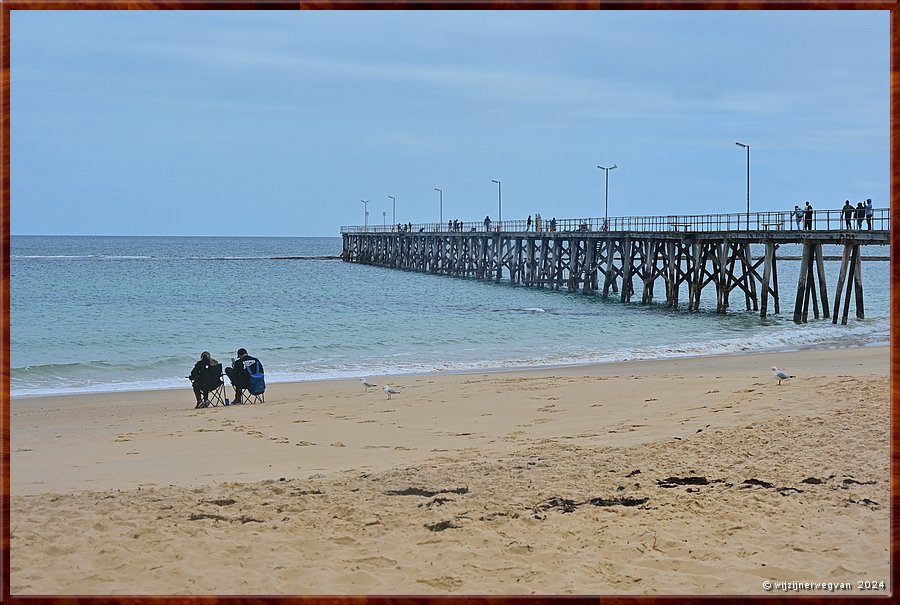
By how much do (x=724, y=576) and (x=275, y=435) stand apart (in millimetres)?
6372

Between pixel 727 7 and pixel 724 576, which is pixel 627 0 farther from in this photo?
pixel 724 576

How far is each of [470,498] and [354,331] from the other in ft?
69.3

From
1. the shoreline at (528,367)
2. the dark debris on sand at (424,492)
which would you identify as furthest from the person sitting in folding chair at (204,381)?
the dark debris on sand at (424,492)

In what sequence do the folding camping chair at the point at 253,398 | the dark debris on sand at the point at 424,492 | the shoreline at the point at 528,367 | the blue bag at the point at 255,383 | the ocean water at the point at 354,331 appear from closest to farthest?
the dark debris on sand at the point at 424,492, the blue bag at the point at 255,383, the folding camping chair at the point at 253,398, the shoreline at the point at 528,367, the ocean water at the point at 354,331

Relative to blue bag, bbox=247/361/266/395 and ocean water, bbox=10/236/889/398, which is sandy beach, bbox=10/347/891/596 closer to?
blue bag, bbox=247/361/266/395

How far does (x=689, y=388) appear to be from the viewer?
13.0m

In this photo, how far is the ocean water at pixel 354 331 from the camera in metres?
19.6

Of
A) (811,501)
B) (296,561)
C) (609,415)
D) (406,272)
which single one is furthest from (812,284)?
(406,272)

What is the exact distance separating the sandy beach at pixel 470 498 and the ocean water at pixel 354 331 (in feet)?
→ 11.0

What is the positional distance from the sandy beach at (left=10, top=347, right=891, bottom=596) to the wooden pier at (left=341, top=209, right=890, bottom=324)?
15657mm

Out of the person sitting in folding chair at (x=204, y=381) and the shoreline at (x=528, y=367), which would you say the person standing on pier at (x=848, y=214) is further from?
the person sitting in folding chair at (x=204, y=381)

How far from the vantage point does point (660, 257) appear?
39969mm

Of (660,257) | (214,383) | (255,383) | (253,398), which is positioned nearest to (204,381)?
(214,383)

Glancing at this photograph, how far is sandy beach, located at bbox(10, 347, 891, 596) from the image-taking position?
4.94m
